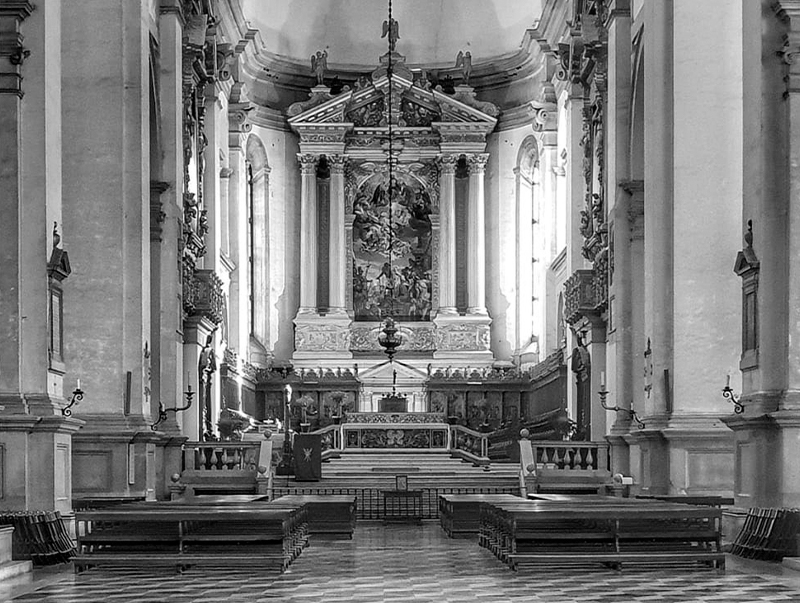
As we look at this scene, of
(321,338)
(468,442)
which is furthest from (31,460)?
(321,338)

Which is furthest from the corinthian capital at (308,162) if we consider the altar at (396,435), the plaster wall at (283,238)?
the altar at (396,435)

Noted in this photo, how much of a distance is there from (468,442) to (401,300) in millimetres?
8591

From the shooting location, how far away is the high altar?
40781 millimetres

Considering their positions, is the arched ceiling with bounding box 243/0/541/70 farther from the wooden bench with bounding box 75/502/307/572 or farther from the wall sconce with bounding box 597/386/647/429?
Answer: the wooden bench with bounding box 75/502/307/572

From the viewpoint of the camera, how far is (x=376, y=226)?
4241cm

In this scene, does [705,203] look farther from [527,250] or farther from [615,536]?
[527,250]

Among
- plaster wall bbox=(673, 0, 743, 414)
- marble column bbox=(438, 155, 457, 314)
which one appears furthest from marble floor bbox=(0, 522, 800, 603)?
marble column bbox=(438, 155, 457, 314)

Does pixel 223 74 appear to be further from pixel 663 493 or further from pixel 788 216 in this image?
pixel 788 216

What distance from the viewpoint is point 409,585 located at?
41.2 feet

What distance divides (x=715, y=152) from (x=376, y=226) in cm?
2330

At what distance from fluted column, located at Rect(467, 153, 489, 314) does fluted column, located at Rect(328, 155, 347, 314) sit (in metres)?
3.60

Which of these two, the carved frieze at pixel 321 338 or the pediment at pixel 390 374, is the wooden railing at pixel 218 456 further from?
the carved frieze at pixel 321 338

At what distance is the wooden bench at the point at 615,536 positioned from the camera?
1362 cm

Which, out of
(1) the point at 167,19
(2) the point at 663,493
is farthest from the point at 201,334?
(2) the point at 663,493
